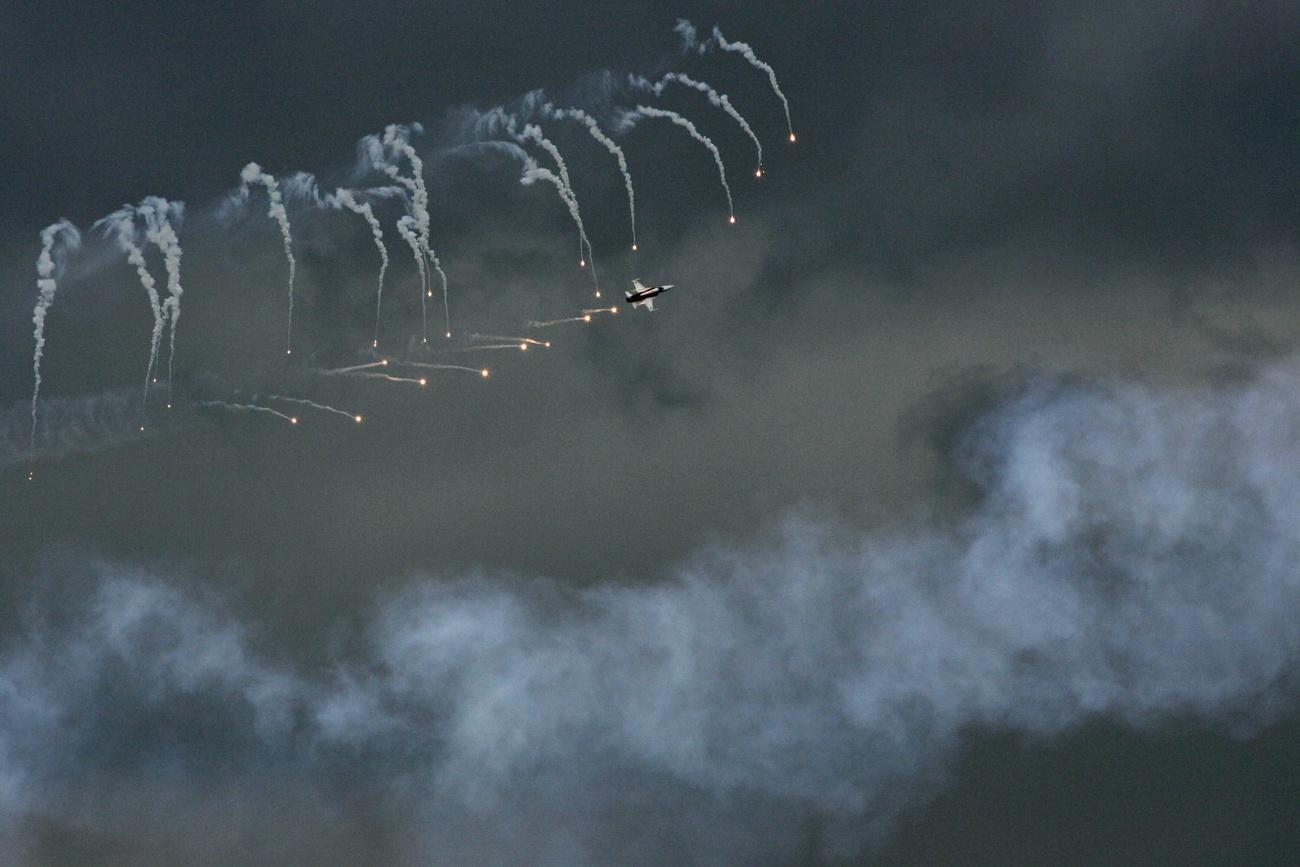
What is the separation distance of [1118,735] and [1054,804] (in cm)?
1334

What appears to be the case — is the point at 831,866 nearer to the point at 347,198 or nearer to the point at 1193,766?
the point at 1193,766

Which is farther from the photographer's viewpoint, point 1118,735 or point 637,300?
point 1118,735

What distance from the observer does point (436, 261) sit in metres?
109

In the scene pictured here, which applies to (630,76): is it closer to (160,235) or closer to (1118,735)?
(160,235)

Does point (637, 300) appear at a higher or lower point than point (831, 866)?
higher

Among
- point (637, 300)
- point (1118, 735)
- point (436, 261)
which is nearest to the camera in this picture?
point (436, 261)

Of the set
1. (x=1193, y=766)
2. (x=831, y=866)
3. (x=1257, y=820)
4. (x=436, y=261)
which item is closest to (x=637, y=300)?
(x=436, y=261)

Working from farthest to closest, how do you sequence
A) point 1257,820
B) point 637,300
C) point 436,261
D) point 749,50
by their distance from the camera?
point 1257,820, point 637,300, point 436,261, point 749,50

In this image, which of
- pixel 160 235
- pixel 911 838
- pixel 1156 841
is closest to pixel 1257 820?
pixel 1156 841

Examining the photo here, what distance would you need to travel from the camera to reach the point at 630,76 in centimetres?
10275

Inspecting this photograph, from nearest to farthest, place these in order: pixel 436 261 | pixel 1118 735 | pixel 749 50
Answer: pixel 749 50
pixel 436 261
pixel 1118 735

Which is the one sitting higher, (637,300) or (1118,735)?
(637,300)

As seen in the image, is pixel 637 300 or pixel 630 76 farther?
pixel 637 300

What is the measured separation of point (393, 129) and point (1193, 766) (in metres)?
122
